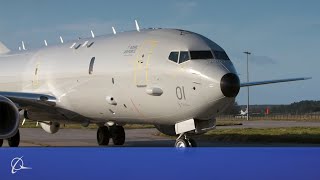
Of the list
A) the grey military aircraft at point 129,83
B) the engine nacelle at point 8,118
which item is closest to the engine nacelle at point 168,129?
the grey military aircraft at point 129,83

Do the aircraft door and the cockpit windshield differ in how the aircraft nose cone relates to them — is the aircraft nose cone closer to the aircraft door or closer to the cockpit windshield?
the cockpit windshield

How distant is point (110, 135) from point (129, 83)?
21.7 ft

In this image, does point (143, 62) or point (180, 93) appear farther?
point (143, 62)

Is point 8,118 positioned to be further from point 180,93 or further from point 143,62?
point 180,93

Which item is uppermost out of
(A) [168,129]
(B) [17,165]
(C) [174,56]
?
(C) [174,56]

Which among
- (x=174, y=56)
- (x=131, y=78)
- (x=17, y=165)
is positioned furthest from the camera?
(x=131, y=78)

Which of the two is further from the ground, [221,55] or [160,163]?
[221,55]

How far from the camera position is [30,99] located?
1845 cm

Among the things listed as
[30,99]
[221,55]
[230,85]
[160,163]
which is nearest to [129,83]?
[221,55]

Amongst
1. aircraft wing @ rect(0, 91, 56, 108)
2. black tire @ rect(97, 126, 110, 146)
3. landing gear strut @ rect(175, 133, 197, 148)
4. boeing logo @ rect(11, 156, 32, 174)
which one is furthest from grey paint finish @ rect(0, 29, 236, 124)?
boeing logo @ rect(11, 156, 32, 174)

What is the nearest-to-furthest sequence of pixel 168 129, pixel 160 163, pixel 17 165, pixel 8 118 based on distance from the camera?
1. pixel 160 163
2. pixel 17 165
3. pixel 8 118
4. pixel 168 129

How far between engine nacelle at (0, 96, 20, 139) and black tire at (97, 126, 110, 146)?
5.67m

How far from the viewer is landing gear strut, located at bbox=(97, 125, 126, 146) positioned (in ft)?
Result: 72.1

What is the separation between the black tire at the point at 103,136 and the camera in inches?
864
